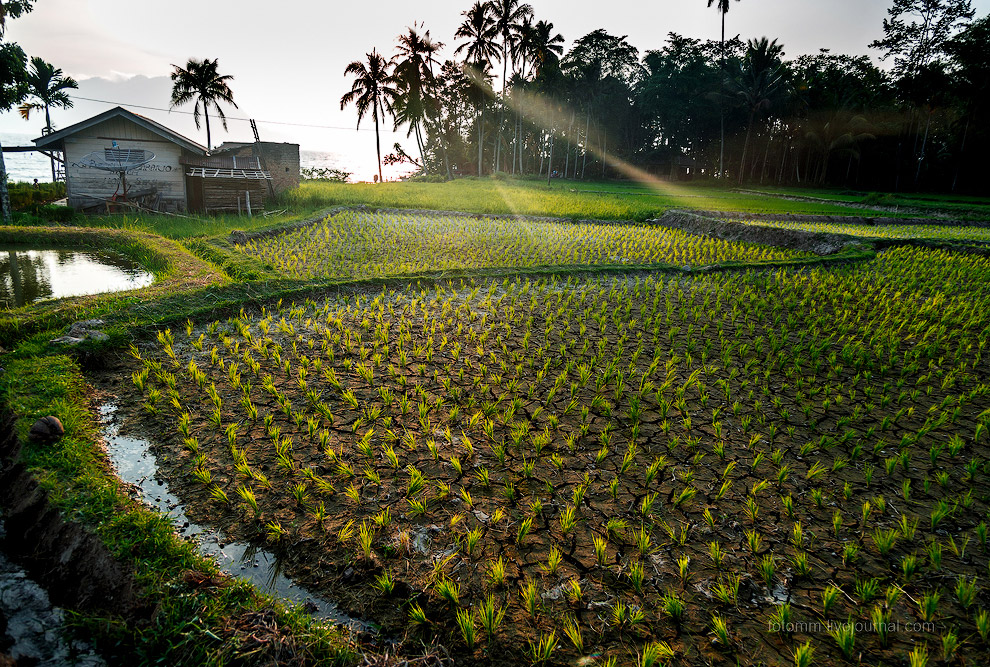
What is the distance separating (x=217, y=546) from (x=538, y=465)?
76.3 inches

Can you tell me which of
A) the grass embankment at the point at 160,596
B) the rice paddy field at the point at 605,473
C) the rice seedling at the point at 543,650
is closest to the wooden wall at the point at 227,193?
the rice paddy field at the point at 605,473

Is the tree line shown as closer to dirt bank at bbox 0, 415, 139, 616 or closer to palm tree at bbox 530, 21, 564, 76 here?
palm tree at bbox 530, 21, 564, 76

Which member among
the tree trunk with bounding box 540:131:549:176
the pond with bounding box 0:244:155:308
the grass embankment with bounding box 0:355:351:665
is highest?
the tree trunk with bounding box 540:131:549:176

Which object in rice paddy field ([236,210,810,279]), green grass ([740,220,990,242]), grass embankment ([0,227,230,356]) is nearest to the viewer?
grass embankment ([0,227,230,356])

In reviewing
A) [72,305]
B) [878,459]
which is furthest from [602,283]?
[72,305]

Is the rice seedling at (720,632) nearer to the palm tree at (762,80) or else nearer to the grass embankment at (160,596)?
the grass embankment at (160,596)

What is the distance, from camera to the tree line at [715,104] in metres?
30.0

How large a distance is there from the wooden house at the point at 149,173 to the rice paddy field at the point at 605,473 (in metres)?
13.3

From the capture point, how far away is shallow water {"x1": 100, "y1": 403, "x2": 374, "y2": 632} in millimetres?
2260

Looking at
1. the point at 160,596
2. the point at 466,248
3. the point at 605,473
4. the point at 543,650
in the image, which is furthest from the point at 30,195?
the point at 543,650

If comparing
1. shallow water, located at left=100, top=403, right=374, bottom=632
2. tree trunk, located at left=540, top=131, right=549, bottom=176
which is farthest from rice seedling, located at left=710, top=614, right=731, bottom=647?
tree trunk, located at left=540, top=131, right=549, bottom=176

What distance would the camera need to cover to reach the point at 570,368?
4789 mm

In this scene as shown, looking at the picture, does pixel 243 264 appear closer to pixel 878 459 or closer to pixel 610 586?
pixel 610 586

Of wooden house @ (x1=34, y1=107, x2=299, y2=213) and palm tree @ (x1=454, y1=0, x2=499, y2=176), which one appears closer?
wooden house @ (x1=34, y1=107, x2=299, y2=213)
